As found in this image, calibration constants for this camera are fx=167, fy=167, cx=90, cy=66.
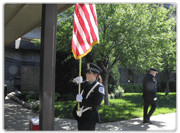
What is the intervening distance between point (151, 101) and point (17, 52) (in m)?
14.0

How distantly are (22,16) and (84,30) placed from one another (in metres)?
3.94

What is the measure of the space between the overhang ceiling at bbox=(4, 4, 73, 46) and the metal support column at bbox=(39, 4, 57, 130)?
235 cm

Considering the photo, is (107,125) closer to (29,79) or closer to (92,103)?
(92,103)

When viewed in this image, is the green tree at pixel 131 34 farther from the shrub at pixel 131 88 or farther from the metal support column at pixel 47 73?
the shrub at pixel 131 88

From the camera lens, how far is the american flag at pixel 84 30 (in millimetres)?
3498

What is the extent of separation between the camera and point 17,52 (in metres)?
16.5

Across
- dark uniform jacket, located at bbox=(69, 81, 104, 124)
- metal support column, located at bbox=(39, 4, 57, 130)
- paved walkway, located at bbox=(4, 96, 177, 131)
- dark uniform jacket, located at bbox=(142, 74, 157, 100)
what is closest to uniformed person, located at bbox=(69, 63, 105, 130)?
dark uniform jacket, located at bbox=(69, 81, 104, 124)

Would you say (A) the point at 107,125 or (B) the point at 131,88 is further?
(B) the point at 131,88

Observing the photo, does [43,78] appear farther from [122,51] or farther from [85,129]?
[122,51]

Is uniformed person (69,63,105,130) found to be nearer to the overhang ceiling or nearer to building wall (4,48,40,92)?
the overhang ceiling

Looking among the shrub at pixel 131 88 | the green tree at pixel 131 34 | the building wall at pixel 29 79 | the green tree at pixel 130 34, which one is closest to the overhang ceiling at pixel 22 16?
the green tree at pixel 130 34

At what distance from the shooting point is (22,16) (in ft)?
21.0

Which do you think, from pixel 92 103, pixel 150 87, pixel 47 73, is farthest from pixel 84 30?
pixel 150 87

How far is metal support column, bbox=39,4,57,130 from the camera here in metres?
2.83
